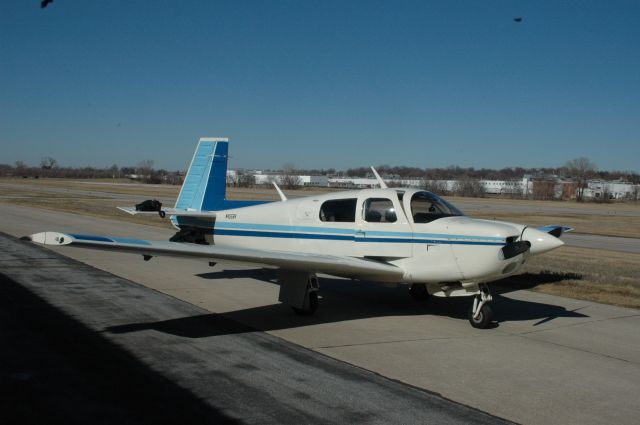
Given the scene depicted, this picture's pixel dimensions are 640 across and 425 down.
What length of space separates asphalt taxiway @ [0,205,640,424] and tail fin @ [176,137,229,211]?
167 cm

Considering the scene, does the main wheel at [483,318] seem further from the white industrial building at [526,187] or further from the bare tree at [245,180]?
the bare tree at [245,180]

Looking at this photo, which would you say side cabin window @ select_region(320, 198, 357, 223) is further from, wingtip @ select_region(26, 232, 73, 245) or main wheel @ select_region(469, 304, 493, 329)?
wingtip @ select_region(26, 232, 73, 245)

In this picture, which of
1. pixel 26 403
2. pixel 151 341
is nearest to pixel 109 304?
pixel 151 341

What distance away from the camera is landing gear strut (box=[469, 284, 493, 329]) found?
359 inches

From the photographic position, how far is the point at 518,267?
29.0 ft

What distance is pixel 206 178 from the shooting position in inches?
537

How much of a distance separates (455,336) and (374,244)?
2015 millimetres

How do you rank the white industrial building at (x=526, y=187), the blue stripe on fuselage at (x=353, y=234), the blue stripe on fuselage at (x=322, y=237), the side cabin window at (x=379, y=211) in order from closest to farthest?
the blue stripe on fuselage at (x=353, y=234), the blue stripe on fuselage at (x=322, y=237), the side cabin window at (x=379, y=211), the white industrial building at (x=526, y=187)

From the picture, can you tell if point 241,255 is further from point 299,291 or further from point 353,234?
point 353,234

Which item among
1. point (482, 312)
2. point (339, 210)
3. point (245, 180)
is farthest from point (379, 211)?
point (245, 180)

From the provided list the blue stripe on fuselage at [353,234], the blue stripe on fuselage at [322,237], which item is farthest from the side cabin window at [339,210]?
the blue stripe on fuselage at [322,237]

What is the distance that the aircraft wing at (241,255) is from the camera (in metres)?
7.41

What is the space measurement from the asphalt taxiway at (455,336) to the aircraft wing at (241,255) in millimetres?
860

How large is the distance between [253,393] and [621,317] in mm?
7395
